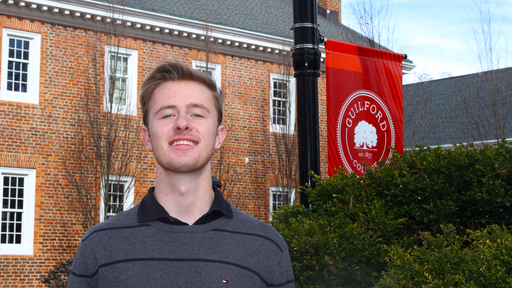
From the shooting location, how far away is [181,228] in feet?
6.88

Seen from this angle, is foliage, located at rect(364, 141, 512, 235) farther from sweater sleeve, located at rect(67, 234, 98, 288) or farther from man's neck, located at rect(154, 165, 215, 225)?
sweater sleeve, located at rect(67, 234, 98, 288)

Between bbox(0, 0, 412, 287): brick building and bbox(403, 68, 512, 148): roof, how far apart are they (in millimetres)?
9091

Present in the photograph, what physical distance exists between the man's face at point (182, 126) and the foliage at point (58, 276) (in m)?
14.0

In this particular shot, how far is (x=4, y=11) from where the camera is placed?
15.1 m

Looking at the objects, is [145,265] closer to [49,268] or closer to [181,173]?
[181,173]

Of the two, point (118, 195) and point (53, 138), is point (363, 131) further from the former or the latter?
point (53, 138)

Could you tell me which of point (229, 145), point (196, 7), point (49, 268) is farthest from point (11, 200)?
point (196, 7)

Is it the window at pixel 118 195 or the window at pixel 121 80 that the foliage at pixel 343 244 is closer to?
the window at pixel 118 195

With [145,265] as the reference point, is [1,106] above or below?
above

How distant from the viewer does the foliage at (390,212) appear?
15.7 ft

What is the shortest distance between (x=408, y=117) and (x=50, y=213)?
1744 centimetres

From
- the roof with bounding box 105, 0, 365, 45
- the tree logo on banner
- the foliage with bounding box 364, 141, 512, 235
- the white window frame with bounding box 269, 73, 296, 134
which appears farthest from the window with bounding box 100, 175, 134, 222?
the foliage with bounding box 364, 141, 512, 235

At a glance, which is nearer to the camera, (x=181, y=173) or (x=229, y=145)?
(x=181, y=173)

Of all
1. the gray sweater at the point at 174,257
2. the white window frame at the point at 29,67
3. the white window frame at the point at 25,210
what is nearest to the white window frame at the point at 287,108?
the white window frame at the point at 29,67
